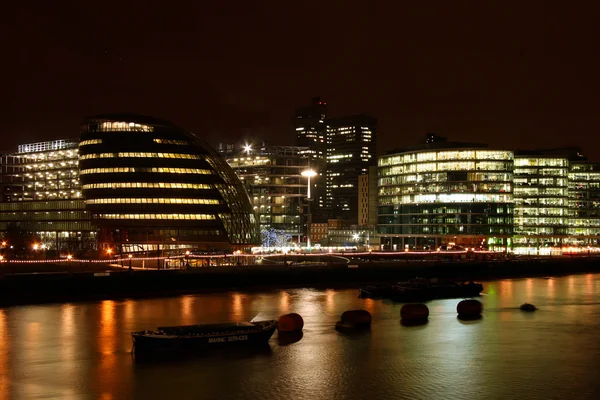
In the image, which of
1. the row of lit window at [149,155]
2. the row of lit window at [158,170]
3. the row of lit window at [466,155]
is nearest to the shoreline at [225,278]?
the row of lit window at [158,170]

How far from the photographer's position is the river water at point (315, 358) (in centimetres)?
3734

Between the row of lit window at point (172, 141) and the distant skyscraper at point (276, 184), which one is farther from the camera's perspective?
the distant skyscraper at point (276, 184)

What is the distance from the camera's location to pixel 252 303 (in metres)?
71.1

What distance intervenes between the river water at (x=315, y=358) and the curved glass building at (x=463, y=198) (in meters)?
98.4

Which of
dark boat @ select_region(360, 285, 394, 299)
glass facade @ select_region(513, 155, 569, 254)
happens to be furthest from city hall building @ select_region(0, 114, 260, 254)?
glass facade @ select_region(513, 155, 569, 254)

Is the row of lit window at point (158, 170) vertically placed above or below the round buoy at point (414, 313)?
above

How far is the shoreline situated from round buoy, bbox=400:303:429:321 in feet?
93.5

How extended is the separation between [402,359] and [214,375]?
12334mm

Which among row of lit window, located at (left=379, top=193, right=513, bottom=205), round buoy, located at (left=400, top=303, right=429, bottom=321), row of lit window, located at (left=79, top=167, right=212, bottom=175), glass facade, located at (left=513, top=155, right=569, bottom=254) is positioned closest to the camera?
round buoy, located at (left=400, top=303, right=429, bottom=321)

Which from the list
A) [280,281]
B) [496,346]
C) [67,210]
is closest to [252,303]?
[280,281]

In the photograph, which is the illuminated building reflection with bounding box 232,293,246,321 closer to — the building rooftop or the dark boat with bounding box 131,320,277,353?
the dark boat with bounding box 131,320,277,353

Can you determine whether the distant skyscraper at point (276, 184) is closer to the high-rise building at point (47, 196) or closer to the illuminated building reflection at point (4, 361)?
the high-rise building at point (47, 196)

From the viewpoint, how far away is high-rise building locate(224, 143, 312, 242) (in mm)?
182625

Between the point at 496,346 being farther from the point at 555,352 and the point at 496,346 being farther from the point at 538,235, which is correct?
the point at 538,235
